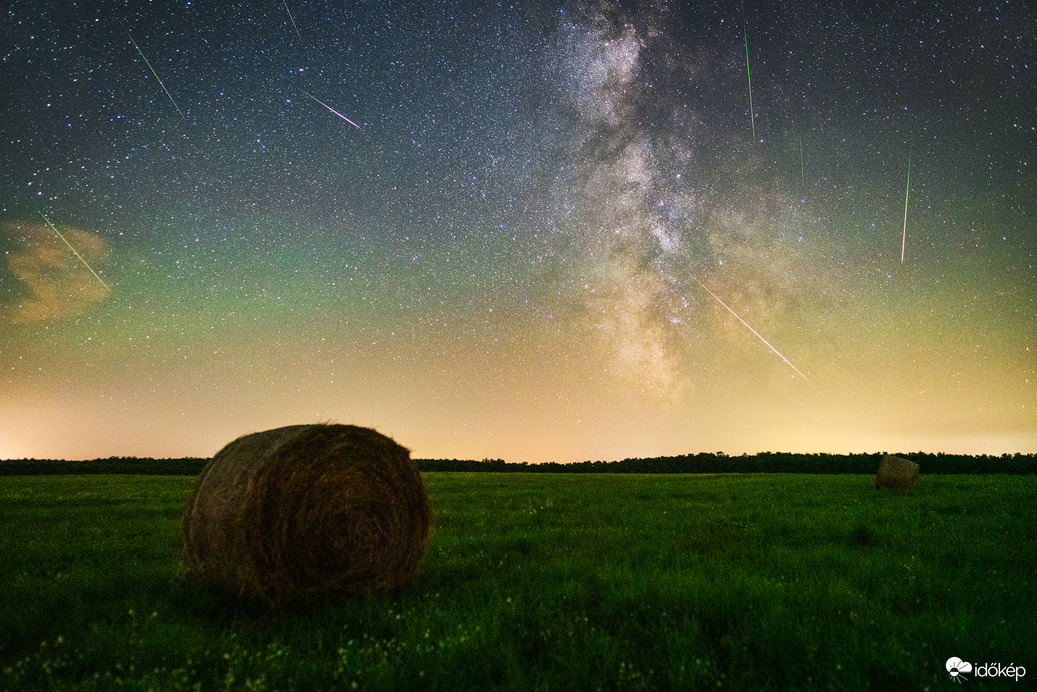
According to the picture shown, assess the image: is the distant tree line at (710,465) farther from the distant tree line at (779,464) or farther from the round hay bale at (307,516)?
the round hay bale at (307,516)

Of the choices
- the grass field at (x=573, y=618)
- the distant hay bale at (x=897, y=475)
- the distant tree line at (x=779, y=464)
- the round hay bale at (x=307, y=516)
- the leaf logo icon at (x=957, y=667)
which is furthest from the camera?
the distant tree line at (x=779, y=464)

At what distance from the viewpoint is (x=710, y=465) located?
65.8 m

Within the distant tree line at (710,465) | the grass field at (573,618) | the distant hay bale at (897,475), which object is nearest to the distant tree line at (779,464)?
the distant tree line at (710,465)

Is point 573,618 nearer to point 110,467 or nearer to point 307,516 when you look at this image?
point 307,516

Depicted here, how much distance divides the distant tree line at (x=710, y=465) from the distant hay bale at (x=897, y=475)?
32.2 metres

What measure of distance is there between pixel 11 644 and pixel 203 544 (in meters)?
2.20

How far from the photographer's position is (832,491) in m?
21.3

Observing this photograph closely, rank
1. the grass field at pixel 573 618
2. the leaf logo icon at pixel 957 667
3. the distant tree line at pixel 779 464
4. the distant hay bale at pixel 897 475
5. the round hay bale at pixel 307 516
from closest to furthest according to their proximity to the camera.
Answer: the leaf logo icon at pixel 957 667 < the grass field at pixel 573 618 < the round hay bale at pixel 307 516 < the distant hay bale at pixel 897 475 < the distant tree line at pixel 779 464

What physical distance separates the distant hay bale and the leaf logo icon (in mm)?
20110

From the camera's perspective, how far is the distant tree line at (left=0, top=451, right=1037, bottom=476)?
52156 millimetres

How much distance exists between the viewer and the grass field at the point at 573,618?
4.88m

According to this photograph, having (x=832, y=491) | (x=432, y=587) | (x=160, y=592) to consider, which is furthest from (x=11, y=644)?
(x=832, y=491)

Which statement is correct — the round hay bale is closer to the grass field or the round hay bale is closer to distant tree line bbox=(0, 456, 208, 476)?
the grass field

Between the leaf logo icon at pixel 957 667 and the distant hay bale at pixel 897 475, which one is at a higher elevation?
the distant hay bale at pixel 897 475
